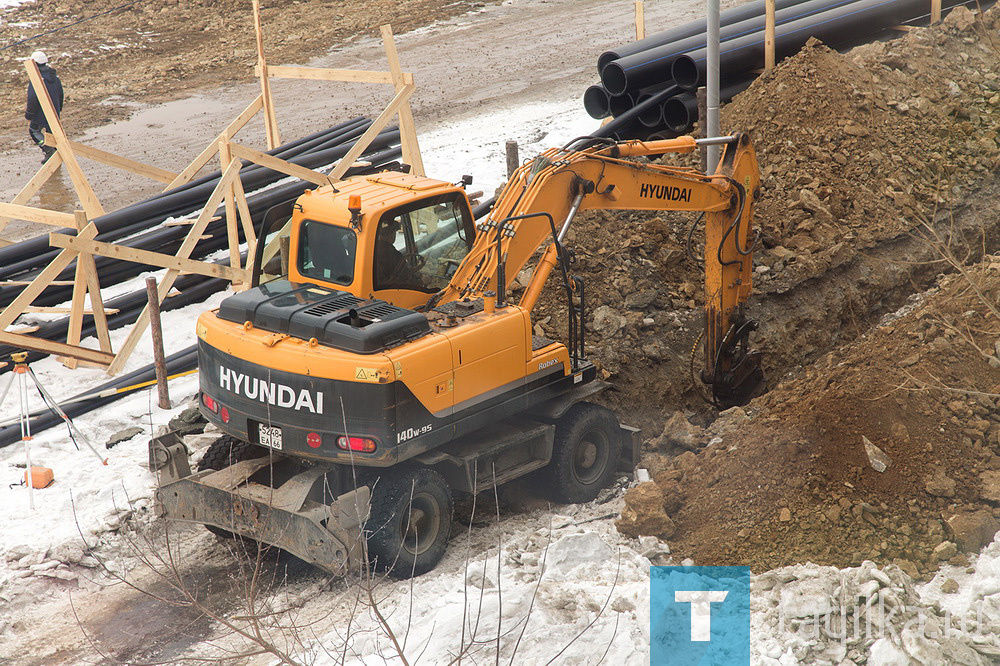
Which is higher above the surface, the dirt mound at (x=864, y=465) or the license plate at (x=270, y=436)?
the license plate at (x=270, y=436)

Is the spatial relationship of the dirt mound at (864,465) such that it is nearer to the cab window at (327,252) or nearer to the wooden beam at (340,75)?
the cab window at (327,252)

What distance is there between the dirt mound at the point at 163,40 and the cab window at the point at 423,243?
48.4 feet

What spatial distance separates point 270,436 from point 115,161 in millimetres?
7757

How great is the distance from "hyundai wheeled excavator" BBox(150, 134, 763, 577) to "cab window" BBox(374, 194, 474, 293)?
0.01m

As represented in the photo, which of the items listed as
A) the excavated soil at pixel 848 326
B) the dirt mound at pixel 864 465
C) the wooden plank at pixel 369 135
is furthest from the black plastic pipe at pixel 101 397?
the dirt mound at pixel 864 465

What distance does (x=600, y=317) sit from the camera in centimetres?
1210

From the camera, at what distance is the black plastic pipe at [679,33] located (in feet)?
50.3

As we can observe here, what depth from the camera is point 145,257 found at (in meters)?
12.3

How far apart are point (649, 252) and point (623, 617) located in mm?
6217

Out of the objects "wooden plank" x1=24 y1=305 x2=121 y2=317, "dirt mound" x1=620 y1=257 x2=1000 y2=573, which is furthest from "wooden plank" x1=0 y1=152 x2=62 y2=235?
"dirt mound" x1=620 y1=257 x2=1000 y2=573

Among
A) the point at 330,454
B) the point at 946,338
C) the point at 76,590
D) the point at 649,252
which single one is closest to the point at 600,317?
the point at 649,252

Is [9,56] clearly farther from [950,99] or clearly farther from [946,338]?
[946,338]

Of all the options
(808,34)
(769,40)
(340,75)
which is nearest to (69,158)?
(340,75)

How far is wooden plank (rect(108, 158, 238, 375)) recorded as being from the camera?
1239cm
